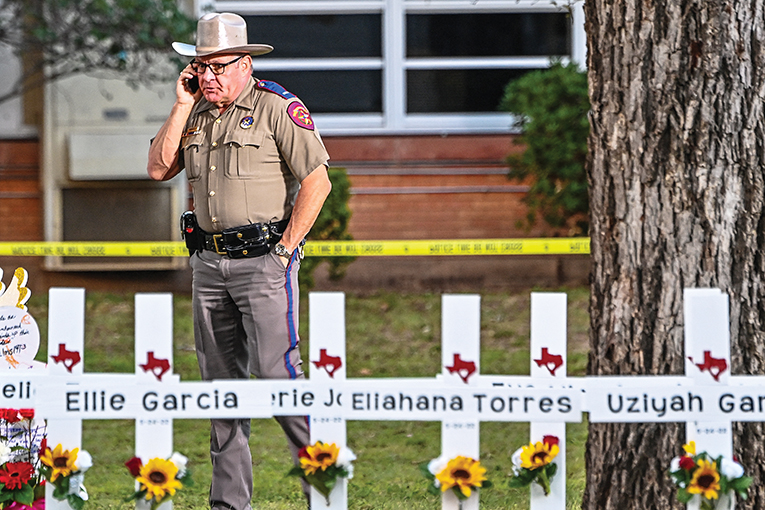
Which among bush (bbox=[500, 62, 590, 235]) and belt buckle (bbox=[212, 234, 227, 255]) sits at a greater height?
bush (bbox=[500, 62, 590, 235])

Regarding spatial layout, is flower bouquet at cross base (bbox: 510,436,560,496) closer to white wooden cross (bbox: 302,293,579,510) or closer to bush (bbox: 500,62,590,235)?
white wooden cross (bbox: 302,293,579,510)

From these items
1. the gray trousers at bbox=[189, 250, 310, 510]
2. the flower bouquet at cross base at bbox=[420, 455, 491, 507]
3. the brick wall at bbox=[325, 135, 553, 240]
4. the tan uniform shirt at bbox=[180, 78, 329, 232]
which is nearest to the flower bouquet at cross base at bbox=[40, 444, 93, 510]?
the gray trousers at bbox=[189, 250, 310, 510]

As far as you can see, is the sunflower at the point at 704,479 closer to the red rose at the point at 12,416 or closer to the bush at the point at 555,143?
the red rose at the point at 12,416

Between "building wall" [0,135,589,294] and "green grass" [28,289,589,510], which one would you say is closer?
"green grass" [28,289,589,510]

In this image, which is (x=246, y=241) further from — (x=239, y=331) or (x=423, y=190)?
(x=423, y=190)

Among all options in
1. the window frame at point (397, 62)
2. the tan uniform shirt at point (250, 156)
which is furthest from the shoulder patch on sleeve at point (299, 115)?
the window frame at point (397, 62)

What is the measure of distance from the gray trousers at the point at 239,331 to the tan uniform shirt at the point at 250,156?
0.19 meters

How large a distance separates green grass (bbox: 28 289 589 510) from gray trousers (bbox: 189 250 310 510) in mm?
671

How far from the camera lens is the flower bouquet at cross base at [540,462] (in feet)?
9.97

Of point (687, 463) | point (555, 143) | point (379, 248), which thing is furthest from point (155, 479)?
point (555, 143)

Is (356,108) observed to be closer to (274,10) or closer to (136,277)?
(274,10)

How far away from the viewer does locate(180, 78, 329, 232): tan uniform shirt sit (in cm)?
396

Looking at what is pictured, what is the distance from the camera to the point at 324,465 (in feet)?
9.96

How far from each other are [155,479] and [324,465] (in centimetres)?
50
